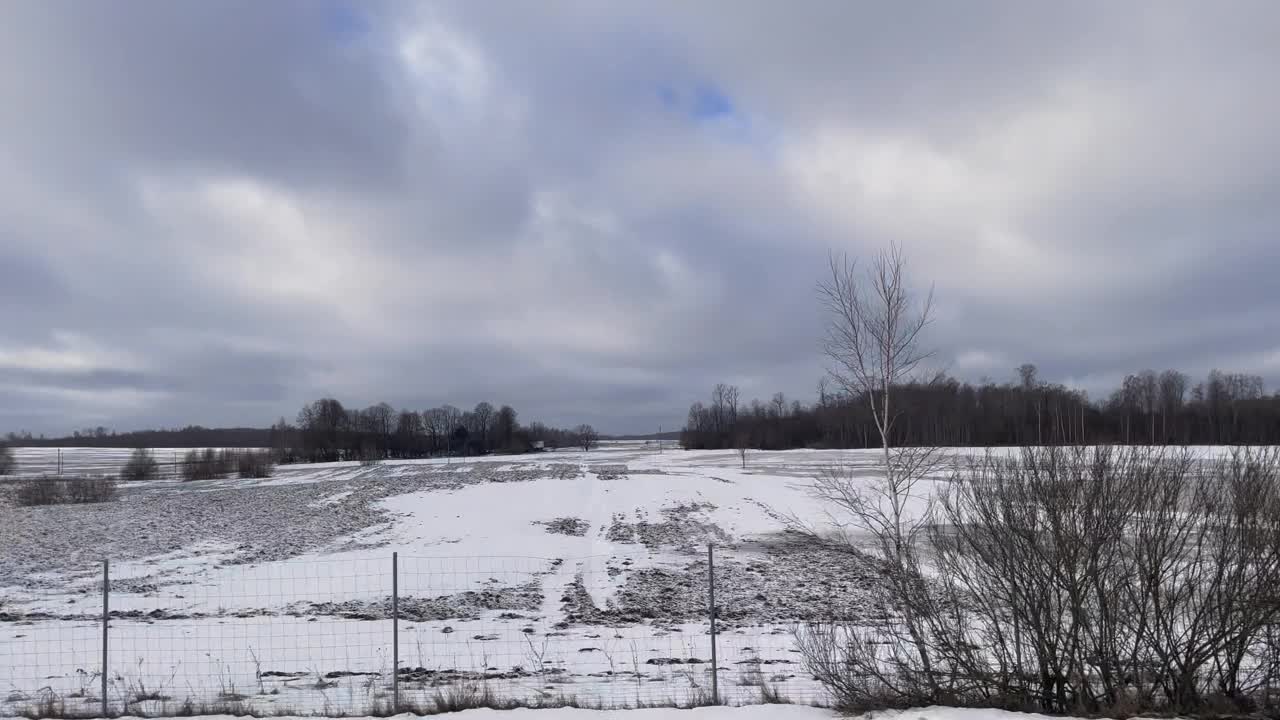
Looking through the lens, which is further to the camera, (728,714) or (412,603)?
(412,603)

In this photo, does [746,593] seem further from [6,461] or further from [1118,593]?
[6,461]

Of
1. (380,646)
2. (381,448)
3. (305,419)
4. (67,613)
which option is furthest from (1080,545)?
(305,419)

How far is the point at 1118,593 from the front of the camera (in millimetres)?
6707

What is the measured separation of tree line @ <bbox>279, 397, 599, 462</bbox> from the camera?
11019cm

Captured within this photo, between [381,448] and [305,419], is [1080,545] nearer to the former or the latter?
[381,448]

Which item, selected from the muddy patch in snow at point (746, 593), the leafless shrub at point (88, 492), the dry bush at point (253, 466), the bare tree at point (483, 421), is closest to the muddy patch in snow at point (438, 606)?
the muddy patch in snow at point (746, 593)

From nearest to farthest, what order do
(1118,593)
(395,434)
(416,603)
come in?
(1118,593) < (416,603) < (395,434)

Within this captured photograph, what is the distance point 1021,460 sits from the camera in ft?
23.5

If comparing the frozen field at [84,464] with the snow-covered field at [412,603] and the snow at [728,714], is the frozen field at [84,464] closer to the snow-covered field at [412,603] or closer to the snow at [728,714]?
the snow-covered field at [412,603]

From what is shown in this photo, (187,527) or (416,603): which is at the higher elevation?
(416,603)

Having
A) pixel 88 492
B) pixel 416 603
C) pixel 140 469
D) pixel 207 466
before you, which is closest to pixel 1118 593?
pixel 416 603

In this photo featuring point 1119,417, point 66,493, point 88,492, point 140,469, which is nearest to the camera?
point 1119,417

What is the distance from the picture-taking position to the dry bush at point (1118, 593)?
6.61 m

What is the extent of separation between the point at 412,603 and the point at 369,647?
10.6 feet
